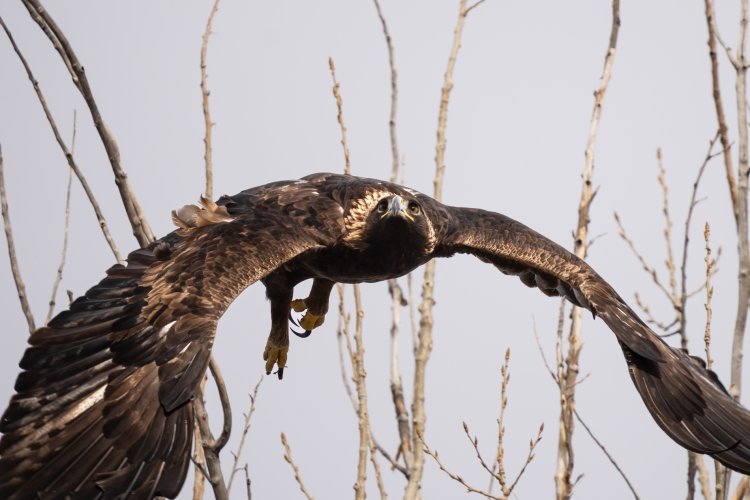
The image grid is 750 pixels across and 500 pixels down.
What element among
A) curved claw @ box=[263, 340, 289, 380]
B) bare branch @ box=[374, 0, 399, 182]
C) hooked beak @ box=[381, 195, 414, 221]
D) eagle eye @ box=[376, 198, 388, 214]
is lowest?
curved claw @ box=[263, 340, 289, 380]

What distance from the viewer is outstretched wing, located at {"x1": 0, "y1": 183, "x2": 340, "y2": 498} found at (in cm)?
536

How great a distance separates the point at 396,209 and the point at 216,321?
5.59 ft

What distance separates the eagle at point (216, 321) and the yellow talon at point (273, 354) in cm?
1

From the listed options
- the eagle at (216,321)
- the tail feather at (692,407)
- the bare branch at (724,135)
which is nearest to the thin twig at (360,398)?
the eagle at (216,321)

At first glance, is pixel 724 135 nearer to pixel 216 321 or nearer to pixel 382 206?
pixel 382 206

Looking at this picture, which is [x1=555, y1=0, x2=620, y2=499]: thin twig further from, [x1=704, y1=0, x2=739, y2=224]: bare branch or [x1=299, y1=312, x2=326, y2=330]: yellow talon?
[x1=299, y1=312, x2=326, y2=330]: yellow talon

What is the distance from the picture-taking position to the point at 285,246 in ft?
21.9

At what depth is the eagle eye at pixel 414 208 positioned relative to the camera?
7.36 m

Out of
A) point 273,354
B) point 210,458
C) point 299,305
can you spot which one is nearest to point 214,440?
point 210,458

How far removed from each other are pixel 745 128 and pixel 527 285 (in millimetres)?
1953

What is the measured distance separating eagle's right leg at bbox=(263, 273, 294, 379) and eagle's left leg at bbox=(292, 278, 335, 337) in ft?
1.08

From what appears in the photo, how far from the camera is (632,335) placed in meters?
7.01

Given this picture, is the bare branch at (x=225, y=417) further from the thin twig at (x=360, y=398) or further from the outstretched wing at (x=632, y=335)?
the outstretched wing at (x=632, y=335)

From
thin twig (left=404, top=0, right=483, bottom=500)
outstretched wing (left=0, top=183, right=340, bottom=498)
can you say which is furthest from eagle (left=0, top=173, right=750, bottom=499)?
thin twig (left=404, top=0, right=483, bottom=500)
